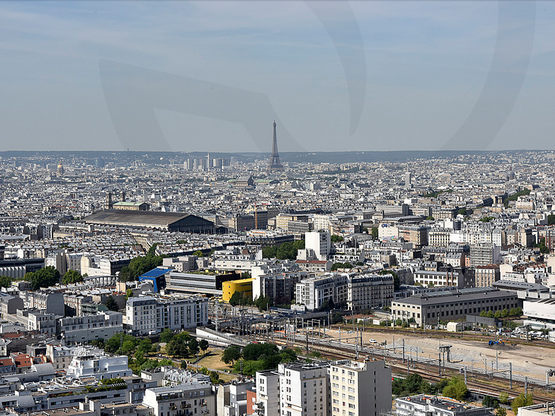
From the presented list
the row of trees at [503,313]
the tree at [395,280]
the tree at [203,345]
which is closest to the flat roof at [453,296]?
the row of trees at [503,313]

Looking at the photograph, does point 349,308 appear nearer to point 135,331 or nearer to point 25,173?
point 135,331

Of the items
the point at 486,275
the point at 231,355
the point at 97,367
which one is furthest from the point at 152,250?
the point at 97,367

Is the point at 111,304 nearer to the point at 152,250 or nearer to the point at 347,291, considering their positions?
the point at 347,291

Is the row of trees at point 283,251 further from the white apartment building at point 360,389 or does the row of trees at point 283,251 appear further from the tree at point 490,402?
the white apartment building at point 360,389

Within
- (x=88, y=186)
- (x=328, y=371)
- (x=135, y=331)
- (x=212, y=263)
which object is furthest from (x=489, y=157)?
(x=328, y=371)

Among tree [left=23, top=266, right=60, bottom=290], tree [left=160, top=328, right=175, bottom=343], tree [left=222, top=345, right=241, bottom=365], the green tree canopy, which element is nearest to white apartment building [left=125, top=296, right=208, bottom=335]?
tree [left=160, top=328, right=175, bottom=343]

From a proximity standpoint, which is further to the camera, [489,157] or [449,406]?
[489,157]
